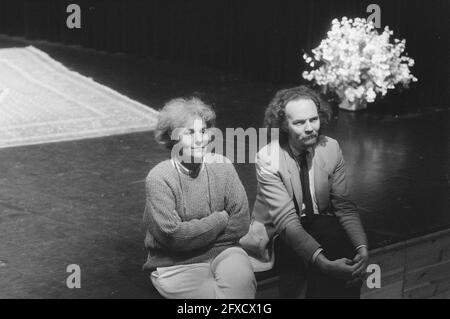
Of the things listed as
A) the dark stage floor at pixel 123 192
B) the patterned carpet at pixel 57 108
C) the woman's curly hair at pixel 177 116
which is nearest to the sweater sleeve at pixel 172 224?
the woman's curly hair at pixel 177 116

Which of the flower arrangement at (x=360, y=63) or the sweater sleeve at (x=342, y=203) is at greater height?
the flower arrangement at (x=360, y=63)

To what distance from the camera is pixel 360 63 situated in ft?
23.5

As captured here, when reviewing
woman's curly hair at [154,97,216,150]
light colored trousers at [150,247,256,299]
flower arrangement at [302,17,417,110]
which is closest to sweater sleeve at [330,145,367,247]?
light colored trousers at [150,247,256,299]

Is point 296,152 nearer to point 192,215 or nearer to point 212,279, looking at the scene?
point 192,215

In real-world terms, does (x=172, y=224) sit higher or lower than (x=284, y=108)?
lower

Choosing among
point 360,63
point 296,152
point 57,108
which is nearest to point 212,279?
point 296,152

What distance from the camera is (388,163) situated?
18.9 ft

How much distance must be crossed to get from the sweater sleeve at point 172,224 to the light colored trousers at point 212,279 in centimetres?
9

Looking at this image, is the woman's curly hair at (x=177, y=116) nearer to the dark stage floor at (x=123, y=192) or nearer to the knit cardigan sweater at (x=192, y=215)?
the knit cardigan sweater at (x=192, y=215)

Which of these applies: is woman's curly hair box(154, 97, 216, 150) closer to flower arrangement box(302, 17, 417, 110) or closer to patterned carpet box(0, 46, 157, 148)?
patterned carpet box(0, 46, 157, 148)

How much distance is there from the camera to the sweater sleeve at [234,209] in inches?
133

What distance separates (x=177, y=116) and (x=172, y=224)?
1.44 ft

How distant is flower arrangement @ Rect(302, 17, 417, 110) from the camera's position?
712cm

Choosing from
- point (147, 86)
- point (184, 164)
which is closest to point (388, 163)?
point (184, 164)
